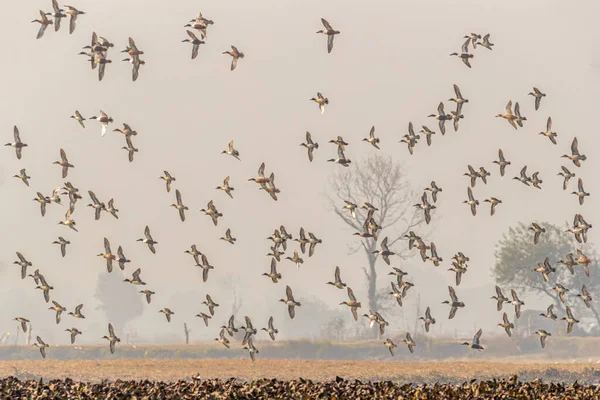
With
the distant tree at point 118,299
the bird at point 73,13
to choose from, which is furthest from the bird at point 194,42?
the distant tree at point 118,299

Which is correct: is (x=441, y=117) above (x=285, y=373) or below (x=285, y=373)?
above

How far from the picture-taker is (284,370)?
52.2 m

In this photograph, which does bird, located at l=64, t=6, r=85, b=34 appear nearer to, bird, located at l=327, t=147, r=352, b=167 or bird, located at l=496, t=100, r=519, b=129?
bird, located at l=327, t=147, r=352, b=167

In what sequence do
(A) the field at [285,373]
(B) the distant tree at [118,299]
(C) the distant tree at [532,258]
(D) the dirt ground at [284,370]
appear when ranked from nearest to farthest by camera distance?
(A) the field at [285,373], (D) the dirt ground at [284,370], (C) the distant tree at [532,258], (B) the distant tree at [118,299]

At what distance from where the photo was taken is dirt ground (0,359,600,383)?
49.9 m

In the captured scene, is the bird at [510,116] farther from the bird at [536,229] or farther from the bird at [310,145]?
the bird at [310,145]

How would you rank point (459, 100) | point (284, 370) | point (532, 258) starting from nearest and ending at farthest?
point (459, 100) → point (284, 370) → point (532, 258)

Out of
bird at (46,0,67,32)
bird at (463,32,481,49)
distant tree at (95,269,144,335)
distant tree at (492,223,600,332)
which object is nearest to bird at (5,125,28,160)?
bird at (46,0,67,32)

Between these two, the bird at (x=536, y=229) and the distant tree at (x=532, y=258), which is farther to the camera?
the distant tree at (x=532, y=258)

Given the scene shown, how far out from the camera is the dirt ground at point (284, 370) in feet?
164

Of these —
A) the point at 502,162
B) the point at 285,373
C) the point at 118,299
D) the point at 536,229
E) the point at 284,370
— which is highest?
the point at 118,299

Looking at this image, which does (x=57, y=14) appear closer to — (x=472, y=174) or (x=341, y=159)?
(x=341, y=159)

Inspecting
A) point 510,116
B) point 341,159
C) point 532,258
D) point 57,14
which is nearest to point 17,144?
point 57,14

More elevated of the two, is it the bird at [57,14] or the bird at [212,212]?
the bird at [57,14]
